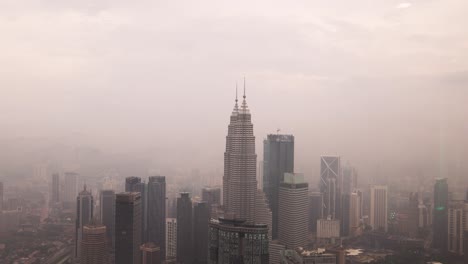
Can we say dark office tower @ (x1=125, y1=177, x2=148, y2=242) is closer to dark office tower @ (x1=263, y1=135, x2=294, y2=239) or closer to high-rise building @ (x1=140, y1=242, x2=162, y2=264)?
high-rise building @ (x1=140, y1=242, x2=162, y2=264)

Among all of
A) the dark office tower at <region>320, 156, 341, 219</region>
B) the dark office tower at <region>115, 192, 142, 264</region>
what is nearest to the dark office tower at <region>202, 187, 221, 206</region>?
the dark office tower at <region>115, 192, 142, 264</region>

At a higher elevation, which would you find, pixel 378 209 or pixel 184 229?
pixel 378 209

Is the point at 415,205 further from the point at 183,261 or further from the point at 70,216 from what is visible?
the point at 70,216

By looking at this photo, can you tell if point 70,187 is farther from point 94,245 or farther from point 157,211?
point 157,211

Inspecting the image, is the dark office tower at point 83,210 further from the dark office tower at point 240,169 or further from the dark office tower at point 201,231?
the dark office tower at point 240,169

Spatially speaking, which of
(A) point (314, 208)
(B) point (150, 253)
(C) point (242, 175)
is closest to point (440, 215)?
(A) point (314, 208)

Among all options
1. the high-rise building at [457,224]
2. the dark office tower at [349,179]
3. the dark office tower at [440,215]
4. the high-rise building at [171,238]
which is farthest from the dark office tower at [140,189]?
the high-rise building at [457,224]

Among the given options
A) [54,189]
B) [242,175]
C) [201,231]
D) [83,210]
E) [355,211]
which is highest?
[242,175]
